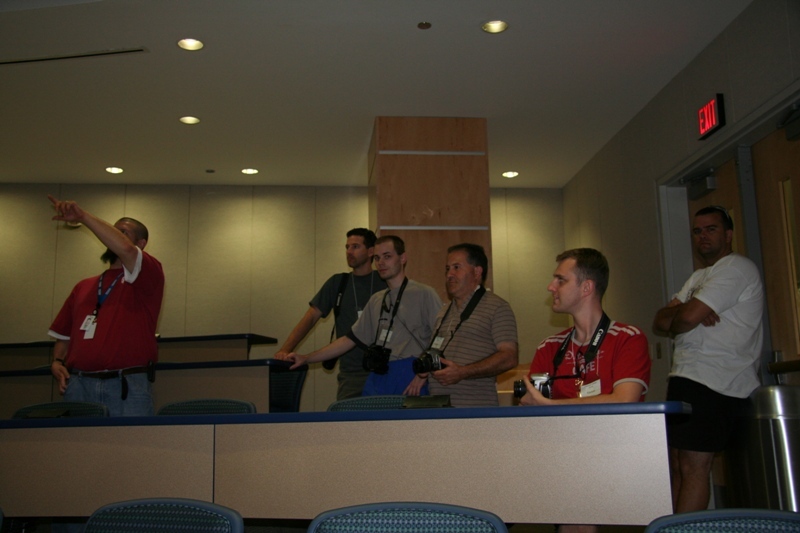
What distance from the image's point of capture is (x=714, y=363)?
3.35 m

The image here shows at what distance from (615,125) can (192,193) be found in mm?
4455

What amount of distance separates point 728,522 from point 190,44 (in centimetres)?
433

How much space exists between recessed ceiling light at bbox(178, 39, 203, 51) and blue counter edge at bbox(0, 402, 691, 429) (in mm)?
2925

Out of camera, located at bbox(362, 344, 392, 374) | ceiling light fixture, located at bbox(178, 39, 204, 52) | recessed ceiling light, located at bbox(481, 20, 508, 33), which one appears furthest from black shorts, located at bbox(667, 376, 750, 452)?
ceiling light fixture, located at bbox(178, 39, 204, 52)

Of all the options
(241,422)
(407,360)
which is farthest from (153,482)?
(407,360)

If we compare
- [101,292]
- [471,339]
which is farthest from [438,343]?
[101,292]

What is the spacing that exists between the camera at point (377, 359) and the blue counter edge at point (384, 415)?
1.48 m

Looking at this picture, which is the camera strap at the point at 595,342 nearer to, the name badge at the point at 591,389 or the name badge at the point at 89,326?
the name badge at the point at 591,389

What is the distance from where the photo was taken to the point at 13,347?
5.56 metres

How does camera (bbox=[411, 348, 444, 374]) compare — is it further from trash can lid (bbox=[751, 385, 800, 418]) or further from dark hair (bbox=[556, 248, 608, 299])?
trash can lid (bbox=[751, 385, 800, 418])

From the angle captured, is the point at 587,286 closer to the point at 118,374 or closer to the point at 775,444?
the point at 775,444

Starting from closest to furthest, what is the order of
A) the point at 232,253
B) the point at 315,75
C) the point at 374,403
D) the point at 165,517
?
the point at 165,517 → the point at 374,403 → the point at 315,75 → the point at 232,253

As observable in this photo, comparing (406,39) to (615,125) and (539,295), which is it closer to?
(615,125)

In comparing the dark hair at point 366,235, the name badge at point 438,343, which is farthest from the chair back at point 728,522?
the dark hair at point 366,235
